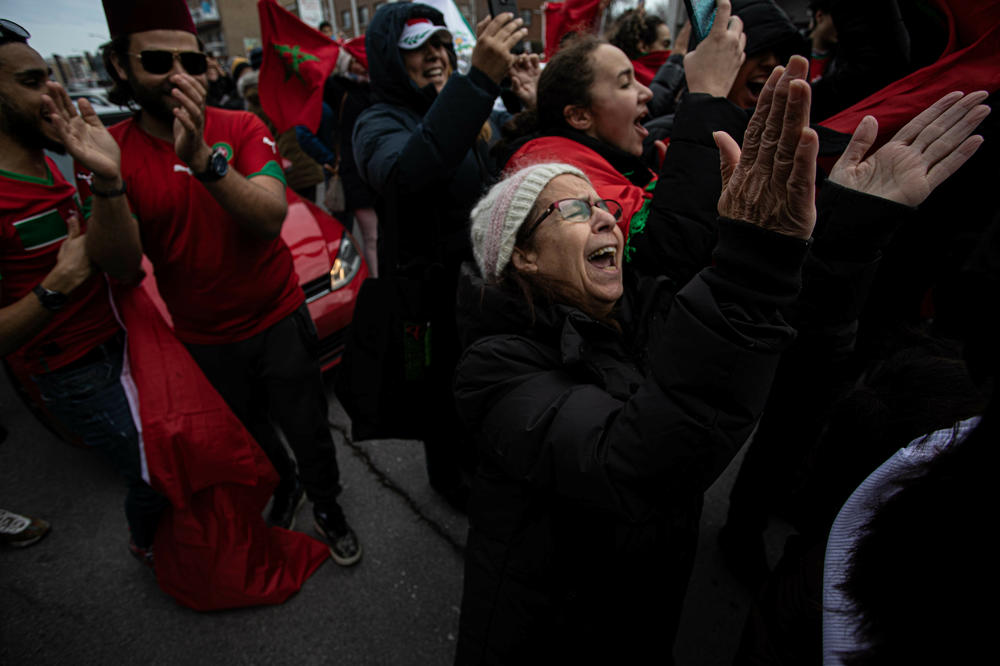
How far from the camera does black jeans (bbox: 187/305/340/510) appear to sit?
6.49 ft

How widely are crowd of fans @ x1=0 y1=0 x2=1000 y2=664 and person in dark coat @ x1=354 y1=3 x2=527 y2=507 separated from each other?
0.01 meters

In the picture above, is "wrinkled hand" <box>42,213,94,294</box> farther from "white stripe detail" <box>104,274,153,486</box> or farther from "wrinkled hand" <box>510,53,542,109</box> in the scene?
"wrinkled hand" <box>510,53,542,109</box>

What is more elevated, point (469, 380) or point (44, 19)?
point (44, 19)

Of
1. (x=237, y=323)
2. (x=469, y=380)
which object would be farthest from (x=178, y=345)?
(x=469, y=380)

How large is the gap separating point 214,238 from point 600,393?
1.55 m

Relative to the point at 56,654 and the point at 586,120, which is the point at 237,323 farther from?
the point at 586,120

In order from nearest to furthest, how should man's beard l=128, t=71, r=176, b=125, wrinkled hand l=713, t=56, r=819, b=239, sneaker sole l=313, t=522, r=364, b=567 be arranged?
wrinkled hand l=713, t=56, r=819, b=239
man's beard l=128, t=71, r=176, b=125
sneaker sole l=313, t=522, r=364, b=567

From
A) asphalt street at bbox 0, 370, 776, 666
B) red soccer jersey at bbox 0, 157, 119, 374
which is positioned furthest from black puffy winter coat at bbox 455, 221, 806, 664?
red soccer jersey at bbox 0, 157, 119, 374

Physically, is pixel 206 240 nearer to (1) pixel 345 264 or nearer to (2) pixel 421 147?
(2) pixel 421 147

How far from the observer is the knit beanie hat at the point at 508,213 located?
4.29ft

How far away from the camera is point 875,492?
710 millimetres

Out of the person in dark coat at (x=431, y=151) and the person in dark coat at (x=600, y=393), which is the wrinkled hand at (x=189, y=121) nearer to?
the person in dark coat at (x=431, y=151)

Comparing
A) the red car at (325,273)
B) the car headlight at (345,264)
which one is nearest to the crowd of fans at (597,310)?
the red car at (325,273)

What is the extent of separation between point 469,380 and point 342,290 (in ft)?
7.76
